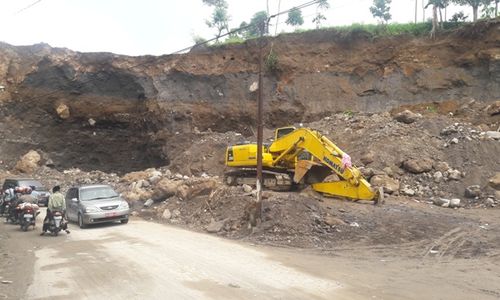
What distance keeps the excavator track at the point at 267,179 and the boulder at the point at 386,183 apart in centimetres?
401

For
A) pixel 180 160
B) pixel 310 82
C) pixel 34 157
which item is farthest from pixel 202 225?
pixel 34 157

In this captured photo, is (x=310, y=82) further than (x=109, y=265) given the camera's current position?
Yes

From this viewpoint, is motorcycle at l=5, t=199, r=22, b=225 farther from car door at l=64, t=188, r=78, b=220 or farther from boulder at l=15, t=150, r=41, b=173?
boulder at l=15, t=150, r=41, b=173

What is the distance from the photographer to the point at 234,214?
17.2 m

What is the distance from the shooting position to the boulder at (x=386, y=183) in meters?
20.8

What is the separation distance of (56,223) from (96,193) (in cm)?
335

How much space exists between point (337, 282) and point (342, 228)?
531cm

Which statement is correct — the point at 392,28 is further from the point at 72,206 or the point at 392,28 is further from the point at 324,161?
the point at 72,206

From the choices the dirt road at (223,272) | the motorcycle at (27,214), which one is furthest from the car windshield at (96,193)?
the dirt road at (223,272)

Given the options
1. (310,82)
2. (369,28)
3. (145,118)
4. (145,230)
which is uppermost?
(369,28)

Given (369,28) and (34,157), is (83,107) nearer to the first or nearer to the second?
(34,157)

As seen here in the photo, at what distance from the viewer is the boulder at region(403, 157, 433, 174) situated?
2208 centimetres

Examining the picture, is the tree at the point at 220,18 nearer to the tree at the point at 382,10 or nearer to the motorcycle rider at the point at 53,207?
the tree at the point at 382,10

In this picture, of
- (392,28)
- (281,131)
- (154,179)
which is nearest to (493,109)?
(392,28)
